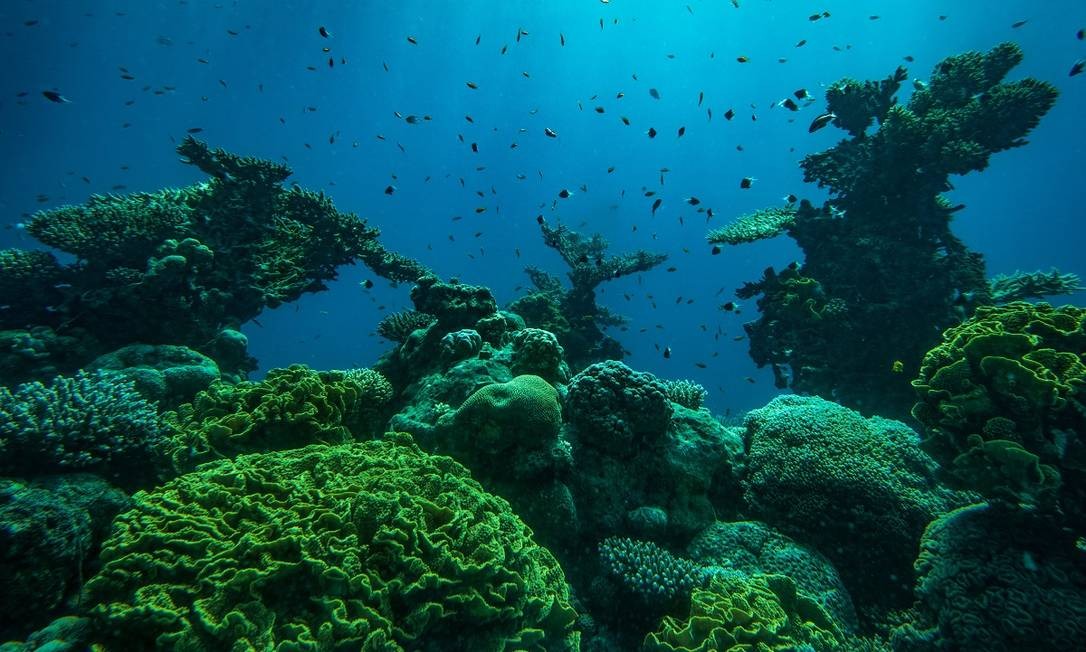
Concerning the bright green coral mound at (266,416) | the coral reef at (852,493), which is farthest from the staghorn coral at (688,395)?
the bright green coral mound at (266,416)

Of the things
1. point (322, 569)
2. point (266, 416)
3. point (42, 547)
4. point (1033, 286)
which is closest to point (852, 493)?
point (322, 569)

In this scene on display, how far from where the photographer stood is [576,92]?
344ft

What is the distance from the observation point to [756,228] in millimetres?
12891

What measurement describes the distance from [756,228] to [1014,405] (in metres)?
9.14

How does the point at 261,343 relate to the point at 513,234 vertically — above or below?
below

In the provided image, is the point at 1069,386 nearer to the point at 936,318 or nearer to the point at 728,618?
the point at 728,618

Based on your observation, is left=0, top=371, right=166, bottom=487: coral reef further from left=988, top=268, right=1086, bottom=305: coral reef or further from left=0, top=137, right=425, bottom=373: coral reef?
left=988, top=268, right=1086, bottom=305: coral reef

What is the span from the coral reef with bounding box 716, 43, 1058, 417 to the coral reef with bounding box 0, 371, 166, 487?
1251 cm

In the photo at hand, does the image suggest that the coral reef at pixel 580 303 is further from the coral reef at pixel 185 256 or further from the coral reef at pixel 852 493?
the coral reef at pixel 852 493

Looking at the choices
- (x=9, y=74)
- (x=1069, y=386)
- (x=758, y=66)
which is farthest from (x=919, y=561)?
(x=758, y=66)

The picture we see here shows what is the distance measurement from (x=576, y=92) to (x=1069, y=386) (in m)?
114

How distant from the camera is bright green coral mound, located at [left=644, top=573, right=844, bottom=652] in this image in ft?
13.1

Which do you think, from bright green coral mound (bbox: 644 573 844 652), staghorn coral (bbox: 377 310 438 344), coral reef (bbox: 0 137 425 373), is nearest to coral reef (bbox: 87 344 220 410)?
coral reef (bbox: 0 137 425 373)

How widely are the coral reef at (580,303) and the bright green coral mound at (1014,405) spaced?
30.3 ft
